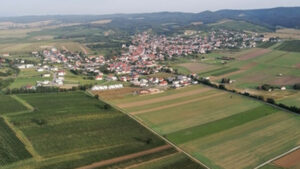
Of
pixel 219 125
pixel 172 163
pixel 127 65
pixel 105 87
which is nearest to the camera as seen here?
pixel 172 163

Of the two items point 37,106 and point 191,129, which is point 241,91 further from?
point 37,106

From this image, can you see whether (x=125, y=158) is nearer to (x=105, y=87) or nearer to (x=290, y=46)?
(x=105, y=87)

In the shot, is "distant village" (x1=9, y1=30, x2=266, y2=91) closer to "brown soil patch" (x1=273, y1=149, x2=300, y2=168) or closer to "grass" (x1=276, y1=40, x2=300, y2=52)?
"grass" (x1=276, y1=40, x2=300, y2=52)

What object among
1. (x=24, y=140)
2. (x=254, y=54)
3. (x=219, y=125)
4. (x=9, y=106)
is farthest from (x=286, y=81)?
(x=9, y=106)

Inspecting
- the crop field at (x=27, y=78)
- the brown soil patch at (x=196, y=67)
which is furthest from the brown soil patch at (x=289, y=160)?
the crop field at (x=27, y=78)

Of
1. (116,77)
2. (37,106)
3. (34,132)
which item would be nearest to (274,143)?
(34,132)

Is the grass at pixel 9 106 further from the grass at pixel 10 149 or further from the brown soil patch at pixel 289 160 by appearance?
the brown soil patch at pixel 289 160
